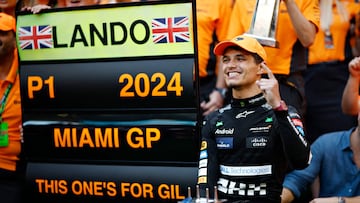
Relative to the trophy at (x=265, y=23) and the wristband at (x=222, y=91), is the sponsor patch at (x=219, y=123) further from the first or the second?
the wristband at (x=222, y=91)

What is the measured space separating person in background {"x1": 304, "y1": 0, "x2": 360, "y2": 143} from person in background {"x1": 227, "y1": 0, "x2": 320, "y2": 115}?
0.72 metres

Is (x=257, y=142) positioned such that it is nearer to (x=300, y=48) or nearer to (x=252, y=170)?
(x=252, y=170)

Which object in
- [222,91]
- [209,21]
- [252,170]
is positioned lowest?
[252,170]

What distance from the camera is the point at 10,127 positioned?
5.89 m

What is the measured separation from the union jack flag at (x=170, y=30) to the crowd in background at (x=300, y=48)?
0.85 ft

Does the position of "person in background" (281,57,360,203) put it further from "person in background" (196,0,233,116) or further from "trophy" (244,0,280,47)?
"person in background" (196,0,233,116)

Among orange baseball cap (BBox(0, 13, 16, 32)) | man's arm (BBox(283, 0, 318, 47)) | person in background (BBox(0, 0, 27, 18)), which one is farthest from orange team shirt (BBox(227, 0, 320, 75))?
person in background (BBox(0, 0, 27, 18))

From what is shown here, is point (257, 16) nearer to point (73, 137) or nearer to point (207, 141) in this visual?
point (207, 141)

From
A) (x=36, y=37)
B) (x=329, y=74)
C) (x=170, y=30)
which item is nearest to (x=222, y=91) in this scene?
(x=170, y=30)

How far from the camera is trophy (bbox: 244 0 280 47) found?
4.87 meters

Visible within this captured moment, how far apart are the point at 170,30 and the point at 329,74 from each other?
1.77 metres

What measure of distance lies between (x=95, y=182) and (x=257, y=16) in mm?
1681

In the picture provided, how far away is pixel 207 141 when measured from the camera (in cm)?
445

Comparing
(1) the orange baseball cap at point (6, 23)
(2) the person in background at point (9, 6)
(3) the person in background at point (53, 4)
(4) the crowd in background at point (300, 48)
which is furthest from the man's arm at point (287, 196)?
(2) the person in background at point (9, 6)
